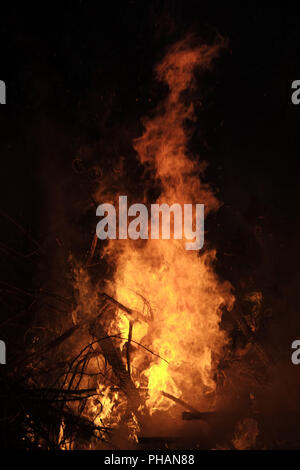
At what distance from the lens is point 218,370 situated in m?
4.78

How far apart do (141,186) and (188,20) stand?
258 centimetres

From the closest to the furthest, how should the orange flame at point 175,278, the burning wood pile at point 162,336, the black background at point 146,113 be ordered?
the burning wood pile at point 162,336 → the orange flame at point 175,278 → the black background at point 146,113

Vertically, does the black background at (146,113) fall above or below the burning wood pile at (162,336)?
above

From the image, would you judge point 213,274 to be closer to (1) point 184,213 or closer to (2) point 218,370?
(1) point 184,213

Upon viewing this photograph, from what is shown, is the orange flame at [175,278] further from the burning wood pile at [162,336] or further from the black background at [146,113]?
the black background at [146,113]

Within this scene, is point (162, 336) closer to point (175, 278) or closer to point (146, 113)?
point (175, 278)

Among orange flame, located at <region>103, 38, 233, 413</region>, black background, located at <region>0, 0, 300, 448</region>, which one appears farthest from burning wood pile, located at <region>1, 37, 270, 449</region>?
black background, located at <region>0, 0, 300, 448</region>

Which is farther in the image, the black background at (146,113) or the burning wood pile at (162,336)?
the black background at (146,113)

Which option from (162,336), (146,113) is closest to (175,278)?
(162,336)

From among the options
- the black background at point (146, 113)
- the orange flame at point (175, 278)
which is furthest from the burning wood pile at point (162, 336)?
the black background at point (146, 113)

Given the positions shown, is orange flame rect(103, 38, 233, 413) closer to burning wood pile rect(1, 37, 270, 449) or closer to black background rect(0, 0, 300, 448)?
burning wood pile rect(1, 37, 270, 449)

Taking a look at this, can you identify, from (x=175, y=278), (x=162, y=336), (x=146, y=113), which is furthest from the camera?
(x=146, y=113)

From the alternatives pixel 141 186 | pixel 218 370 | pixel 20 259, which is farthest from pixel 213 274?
pixel 20 259

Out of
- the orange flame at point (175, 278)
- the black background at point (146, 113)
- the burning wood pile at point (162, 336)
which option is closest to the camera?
the burning wood pile at point (162, 336)
